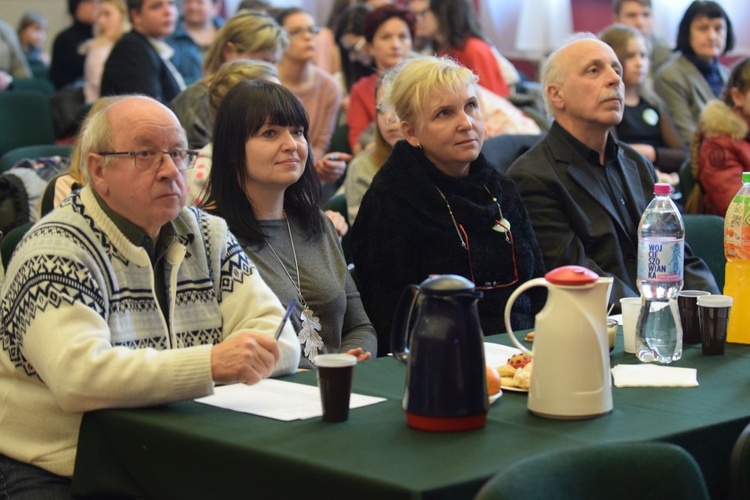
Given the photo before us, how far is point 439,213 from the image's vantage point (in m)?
2.84

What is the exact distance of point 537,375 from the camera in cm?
178

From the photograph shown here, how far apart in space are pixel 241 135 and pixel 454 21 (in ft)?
10.4

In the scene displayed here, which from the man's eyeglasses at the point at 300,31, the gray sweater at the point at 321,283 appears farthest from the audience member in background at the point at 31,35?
the gray sweater at the point at 321,283

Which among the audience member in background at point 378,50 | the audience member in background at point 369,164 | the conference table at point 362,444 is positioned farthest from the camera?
the audience member in background at point 378,50

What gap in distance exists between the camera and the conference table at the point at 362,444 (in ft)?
4.96

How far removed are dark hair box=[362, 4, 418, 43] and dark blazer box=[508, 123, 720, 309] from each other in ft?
7.02

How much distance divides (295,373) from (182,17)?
588 centimetres

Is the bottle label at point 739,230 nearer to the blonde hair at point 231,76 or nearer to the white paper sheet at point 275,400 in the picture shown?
the white paper sheet at point 275,400

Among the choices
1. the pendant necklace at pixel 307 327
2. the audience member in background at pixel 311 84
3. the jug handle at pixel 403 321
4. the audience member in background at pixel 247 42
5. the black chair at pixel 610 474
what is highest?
the audience member in background at pixel 247 42

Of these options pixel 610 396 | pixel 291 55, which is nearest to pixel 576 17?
pixel 291 55

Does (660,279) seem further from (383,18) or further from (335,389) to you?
(383,18)

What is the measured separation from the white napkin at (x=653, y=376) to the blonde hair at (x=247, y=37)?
8.63 ft

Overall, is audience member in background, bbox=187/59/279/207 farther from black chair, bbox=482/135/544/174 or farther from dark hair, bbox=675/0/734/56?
dark hair, bbox=675/0/734/56

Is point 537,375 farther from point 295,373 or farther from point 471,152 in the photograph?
point 471,152
